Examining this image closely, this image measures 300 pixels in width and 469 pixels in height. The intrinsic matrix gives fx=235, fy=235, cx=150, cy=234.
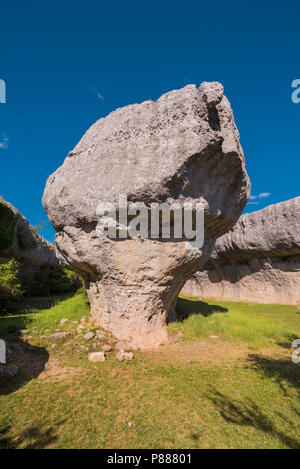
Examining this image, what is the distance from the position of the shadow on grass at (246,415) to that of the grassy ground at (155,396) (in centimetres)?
2

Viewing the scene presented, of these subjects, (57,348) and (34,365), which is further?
(57,348)

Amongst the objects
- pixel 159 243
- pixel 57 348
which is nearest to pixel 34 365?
pixel 57 348

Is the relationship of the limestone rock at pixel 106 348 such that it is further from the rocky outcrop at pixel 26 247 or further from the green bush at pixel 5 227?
the rocky outcrop at pixel 26 247

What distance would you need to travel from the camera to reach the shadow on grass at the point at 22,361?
4.78m

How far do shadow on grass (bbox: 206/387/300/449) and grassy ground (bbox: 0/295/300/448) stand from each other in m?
0.02

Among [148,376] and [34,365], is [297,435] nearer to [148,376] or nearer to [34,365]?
[148,376]

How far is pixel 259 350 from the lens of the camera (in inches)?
270

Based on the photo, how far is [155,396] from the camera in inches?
173

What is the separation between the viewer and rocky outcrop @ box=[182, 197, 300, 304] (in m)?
15.2

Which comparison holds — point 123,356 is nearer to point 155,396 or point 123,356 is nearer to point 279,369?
point 155,396

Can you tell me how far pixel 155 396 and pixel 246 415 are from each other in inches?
62.2

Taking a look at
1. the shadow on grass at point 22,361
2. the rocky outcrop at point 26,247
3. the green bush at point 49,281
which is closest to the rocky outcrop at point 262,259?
the green bush at point 49,281
